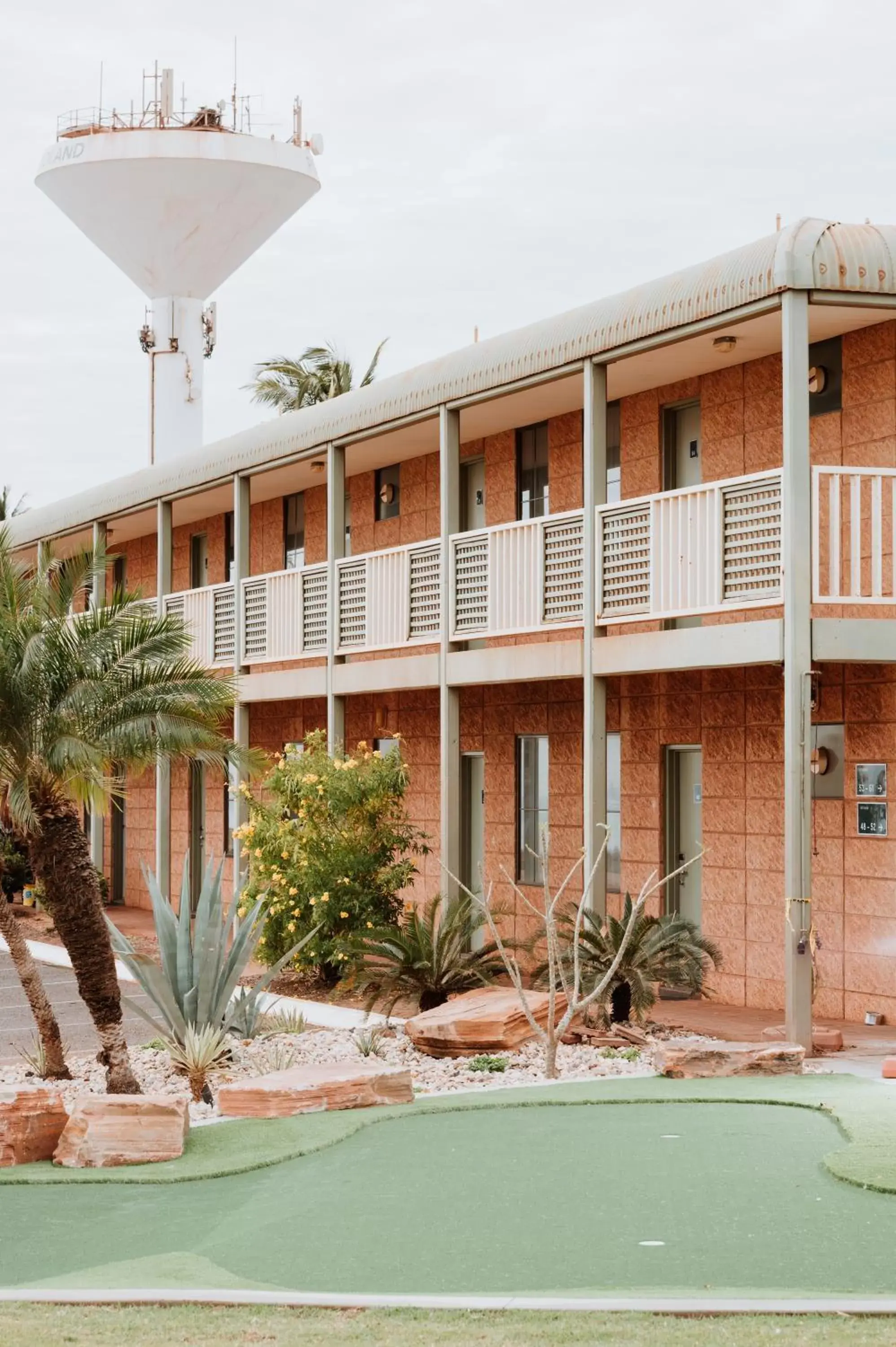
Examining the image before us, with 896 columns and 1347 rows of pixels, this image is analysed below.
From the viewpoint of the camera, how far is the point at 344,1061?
42.1 ft

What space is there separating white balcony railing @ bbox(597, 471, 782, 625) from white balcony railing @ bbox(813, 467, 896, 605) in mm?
369

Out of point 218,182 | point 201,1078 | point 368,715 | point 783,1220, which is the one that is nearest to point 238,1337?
point 783,1220

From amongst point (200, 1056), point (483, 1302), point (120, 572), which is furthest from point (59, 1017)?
point (120, 572)

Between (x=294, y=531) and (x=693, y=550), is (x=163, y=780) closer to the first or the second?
(x=294, y=531)

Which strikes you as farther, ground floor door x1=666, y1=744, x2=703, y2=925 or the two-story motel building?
ground floor door x1=666, y1=744, x2=703, y2=925

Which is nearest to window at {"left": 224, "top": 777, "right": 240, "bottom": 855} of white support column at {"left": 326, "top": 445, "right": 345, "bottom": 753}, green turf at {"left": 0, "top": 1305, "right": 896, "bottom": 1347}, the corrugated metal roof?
the corrugated metal roof

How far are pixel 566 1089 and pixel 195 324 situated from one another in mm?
33425

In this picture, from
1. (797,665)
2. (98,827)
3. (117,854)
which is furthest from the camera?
(117,854)

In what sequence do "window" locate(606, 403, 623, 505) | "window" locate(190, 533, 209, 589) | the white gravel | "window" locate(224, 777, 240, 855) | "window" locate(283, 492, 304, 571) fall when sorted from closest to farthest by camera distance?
1. the white gravel
2. "window" locate(606, 403, 623, 505)
3. "window" locate(283, 492, 304, 571)
4. "window" locate(224, 777, 240, 855)
5. "window" locate(190, 533, 209, 589)

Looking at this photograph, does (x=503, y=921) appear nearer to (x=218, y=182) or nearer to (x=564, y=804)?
(x=564, y=804)

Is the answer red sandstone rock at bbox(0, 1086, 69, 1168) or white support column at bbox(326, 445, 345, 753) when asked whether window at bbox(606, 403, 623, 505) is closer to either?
white support column at bbox(326, 445, 345, 753)

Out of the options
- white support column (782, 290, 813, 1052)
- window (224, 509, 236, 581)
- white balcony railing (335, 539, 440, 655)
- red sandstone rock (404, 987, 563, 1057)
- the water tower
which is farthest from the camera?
the water tower

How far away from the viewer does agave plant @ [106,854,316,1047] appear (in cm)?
1302

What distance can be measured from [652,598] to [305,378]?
2834cm
